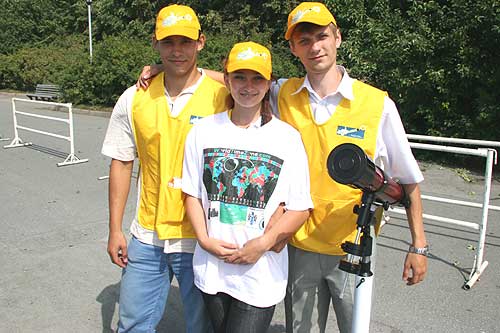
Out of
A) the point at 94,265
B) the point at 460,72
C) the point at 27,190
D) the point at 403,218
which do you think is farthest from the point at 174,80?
the point at 460,72

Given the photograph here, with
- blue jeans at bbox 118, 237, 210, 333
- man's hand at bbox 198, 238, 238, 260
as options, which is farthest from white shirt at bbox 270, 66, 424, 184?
blue jeans at bbox 118, 237, 210, 333

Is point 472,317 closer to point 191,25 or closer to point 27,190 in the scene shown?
point 191,25

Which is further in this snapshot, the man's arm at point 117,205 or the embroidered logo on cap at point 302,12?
the man's arm at point 117,205

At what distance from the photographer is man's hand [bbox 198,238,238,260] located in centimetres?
192

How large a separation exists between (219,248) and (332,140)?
0.69 metres

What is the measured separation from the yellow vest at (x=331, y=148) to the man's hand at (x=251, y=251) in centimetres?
33

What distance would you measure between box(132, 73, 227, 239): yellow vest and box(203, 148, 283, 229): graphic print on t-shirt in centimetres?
33

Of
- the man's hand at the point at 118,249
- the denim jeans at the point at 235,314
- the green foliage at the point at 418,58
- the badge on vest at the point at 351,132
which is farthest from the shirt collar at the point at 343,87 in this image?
the green foliage at the point at 418,58

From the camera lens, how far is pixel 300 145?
6.60 feet

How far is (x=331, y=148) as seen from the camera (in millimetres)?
2068

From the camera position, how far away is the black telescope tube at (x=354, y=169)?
61.2 inches

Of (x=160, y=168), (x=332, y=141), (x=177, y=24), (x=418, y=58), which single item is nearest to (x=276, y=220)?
(x=332, y=141)

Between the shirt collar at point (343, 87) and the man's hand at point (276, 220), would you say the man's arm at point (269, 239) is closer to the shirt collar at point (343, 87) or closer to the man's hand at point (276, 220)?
the man's hand at point (276, 220)

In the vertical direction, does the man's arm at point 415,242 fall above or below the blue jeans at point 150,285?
above
